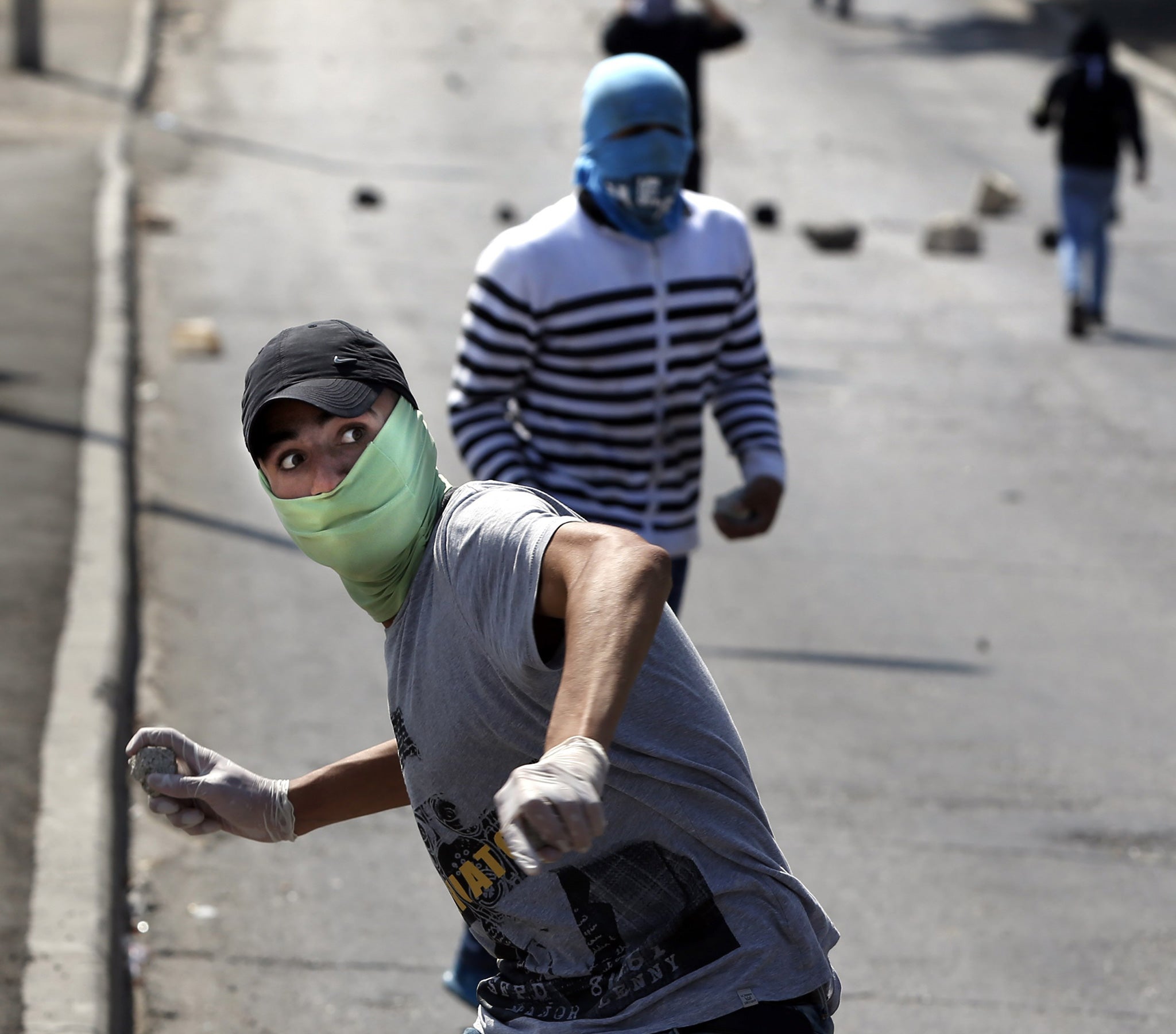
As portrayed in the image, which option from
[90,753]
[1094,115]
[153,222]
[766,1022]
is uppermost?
[766,1022]

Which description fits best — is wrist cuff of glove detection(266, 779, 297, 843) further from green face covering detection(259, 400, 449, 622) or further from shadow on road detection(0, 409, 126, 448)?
shadow on road detection(0, 409, 126, 448)

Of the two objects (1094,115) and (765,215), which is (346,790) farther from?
(765,215)

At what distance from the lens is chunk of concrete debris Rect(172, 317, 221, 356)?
11.2m

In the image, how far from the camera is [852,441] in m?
10.2

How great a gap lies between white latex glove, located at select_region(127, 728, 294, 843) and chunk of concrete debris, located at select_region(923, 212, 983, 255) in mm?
12833

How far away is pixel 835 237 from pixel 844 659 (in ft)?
27.7

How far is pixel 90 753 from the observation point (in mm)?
5500

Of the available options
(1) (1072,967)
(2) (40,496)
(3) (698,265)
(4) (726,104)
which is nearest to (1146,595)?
(1) (1072,967)

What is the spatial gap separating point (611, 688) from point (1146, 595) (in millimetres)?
6341

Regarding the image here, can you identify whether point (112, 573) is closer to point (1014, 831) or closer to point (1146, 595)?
point (1014, 831)

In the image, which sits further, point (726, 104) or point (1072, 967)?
point (726, 104)

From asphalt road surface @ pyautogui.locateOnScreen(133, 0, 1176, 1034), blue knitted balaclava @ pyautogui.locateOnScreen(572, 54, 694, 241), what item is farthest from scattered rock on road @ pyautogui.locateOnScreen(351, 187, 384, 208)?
blue knitted balaclava @ pyautogui.locateOnScreen(572, 54, 694, 241)

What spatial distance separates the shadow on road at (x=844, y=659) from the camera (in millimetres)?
6934

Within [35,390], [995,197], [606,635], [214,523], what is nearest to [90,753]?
[214,523]
